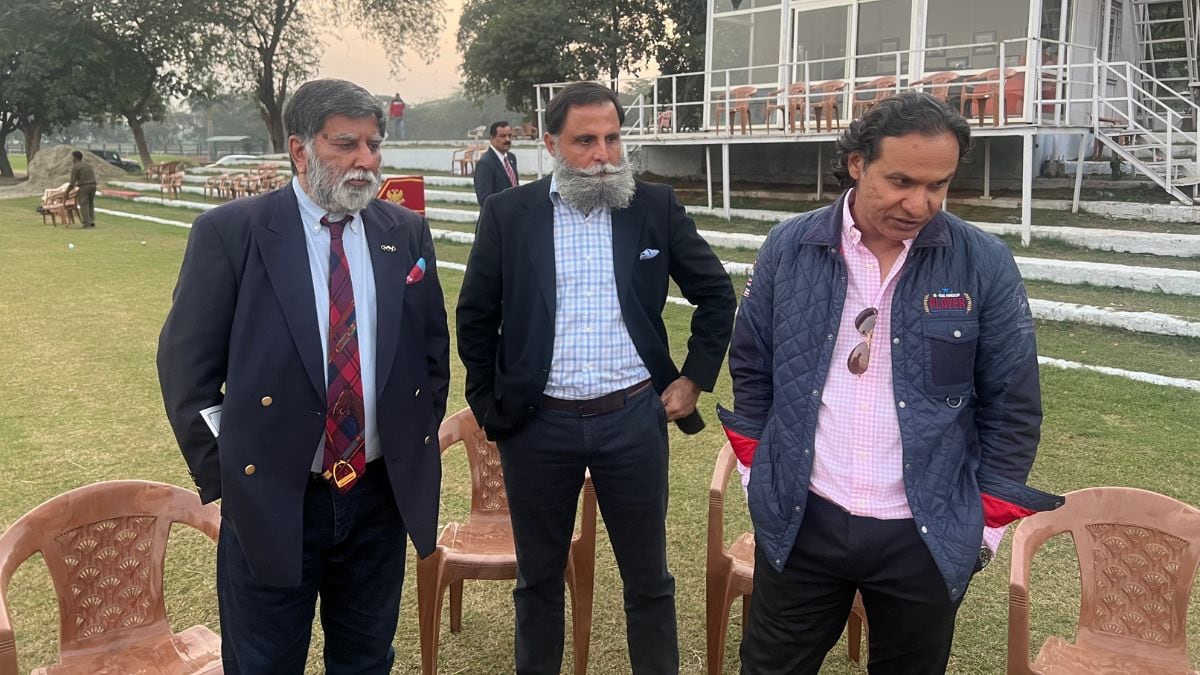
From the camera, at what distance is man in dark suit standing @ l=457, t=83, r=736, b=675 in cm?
259

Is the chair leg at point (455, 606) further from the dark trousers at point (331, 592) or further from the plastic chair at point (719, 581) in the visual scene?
the plastic chair at point (719, 581)

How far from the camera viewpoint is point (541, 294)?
2580 millimetres

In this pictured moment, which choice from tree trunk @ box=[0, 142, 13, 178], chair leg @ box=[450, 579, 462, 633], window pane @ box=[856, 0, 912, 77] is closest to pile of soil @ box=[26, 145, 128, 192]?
tree trunk @ box=[0, 142, 13, 178]

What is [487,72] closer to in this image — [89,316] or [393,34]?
[393,34]

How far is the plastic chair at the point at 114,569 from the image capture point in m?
2.47

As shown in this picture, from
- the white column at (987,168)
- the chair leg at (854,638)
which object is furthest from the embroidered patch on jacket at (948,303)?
the white column at (987,168)

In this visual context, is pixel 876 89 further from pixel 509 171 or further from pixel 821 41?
pixel 509 171

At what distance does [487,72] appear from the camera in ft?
81.4

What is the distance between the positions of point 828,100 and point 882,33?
2245 mm

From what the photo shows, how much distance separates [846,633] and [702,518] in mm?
1147

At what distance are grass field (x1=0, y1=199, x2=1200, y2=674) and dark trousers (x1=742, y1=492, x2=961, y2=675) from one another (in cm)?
99

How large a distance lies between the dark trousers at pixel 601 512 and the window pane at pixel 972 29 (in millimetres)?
11457

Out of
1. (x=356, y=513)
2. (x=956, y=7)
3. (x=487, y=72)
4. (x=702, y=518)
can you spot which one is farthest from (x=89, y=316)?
(x=487, y=72)

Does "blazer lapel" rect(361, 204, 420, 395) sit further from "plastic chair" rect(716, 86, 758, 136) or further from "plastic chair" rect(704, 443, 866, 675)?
"plastic chair" rect(716, 86, 758, 136)
